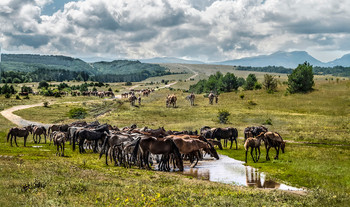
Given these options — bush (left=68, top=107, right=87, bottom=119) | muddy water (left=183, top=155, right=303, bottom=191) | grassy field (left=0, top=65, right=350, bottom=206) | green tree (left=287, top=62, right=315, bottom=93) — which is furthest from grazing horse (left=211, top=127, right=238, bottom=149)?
green tree (left=287, top=62, right=315, bottom=93)

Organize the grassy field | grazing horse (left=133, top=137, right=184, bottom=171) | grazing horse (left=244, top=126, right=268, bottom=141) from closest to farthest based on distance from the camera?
the grassy field → grazing horse (left=133, top=137, right=184, bottom=171) → grazing horse (left=244, top=126, right=268, bottom=141)

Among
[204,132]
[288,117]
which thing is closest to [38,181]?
[204,132]

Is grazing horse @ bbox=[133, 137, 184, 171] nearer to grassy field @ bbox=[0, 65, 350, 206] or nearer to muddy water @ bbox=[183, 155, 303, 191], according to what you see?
grassy field @ bbox=[0, 65, 350, 206]

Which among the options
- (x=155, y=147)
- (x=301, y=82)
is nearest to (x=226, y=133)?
(x=155, y=147)

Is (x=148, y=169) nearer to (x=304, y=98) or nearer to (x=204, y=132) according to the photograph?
(x=204, y=132)

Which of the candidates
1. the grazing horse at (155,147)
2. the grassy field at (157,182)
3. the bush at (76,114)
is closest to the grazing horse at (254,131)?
the grassy field at (157,182)

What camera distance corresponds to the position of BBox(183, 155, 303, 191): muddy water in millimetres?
20797

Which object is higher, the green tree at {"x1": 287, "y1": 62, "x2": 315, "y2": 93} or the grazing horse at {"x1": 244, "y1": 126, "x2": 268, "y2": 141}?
the green tree at {"x1": 287, "y1": 62, "x2": 315, "y2": 93}

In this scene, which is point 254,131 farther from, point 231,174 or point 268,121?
point 268,121

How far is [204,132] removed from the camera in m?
38.3

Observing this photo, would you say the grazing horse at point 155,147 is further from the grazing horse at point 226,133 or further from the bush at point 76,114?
the bush at point 76,114

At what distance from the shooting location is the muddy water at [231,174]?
2080cm

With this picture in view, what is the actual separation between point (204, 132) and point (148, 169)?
617 inches

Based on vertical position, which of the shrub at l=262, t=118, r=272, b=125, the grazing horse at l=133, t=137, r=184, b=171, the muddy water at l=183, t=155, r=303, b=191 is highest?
the grazing horse at l=133, t=137, r=184, b=171
